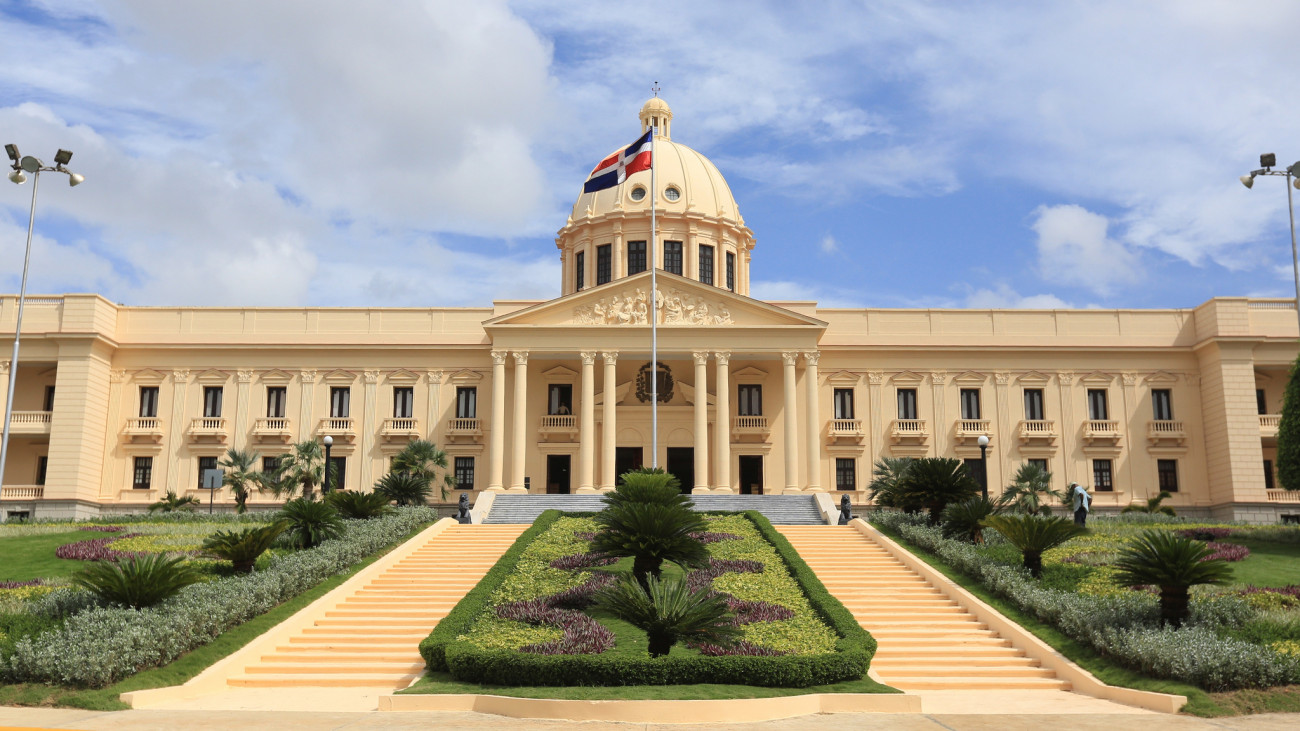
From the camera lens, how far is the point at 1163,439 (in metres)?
48.1

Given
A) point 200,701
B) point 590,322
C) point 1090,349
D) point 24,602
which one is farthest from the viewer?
point 1090,349

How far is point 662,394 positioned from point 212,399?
66.7 feet

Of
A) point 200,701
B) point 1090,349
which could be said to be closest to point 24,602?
point 200,701

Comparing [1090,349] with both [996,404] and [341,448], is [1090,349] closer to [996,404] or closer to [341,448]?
[996,404]

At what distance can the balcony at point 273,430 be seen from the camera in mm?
48125

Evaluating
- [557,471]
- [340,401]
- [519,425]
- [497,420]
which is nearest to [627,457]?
[557,471]

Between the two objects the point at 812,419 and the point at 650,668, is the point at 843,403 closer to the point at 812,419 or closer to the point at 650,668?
the point at 812,419

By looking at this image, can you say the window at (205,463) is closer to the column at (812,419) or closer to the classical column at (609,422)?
the classical column at (609,422)

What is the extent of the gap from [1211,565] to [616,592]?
10.5 m

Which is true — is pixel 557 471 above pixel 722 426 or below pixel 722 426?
below

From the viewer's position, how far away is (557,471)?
48938 millimetres

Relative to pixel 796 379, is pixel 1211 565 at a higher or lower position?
lower

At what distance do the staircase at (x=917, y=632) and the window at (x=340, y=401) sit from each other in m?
26.2

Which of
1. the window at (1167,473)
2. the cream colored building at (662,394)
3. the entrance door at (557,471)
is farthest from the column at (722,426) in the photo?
the window at (1167,473)
